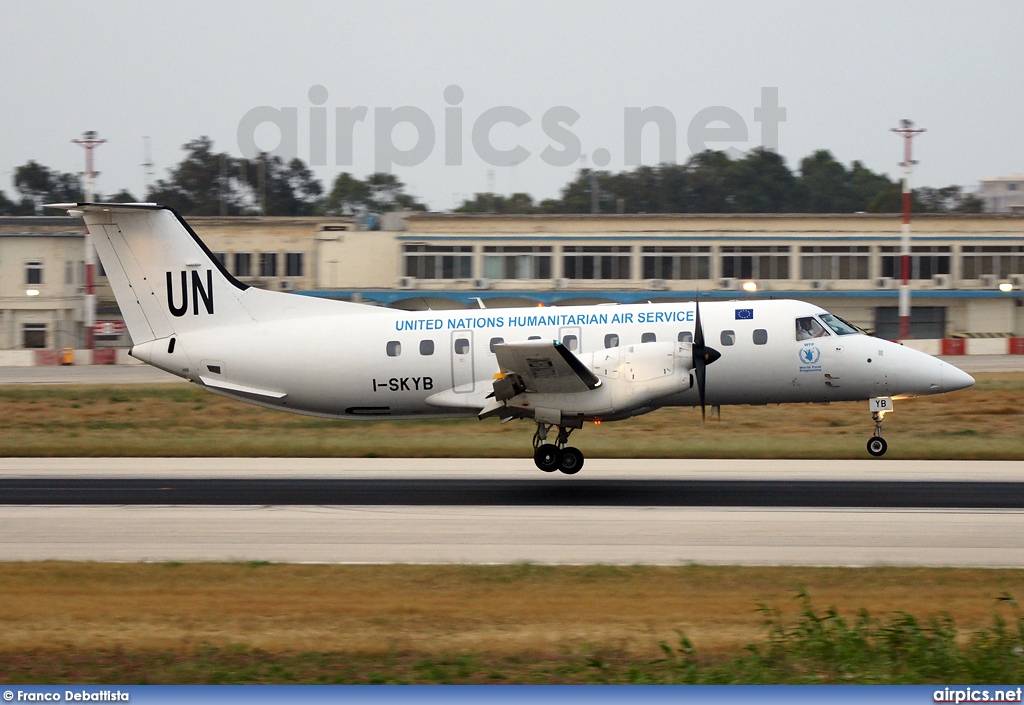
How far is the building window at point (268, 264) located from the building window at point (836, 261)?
1194 inches

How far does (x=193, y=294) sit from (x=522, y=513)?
855cm

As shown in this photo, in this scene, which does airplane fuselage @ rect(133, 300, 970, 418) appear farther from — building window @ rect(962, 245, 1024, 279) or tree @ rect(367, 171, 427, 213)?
tree @ rect(367, 171, 427, 213)

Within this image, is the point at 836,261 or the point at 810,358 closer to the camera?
the point at 810,358

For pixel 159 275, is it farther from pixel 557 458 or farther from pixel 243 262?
pixel 243 262

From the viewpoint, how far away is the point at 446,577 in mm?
11281

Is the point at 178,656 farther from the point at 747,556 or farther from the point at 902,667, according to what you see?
the point at 747,556

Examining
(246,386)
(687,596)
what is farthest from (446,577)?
(246,386)

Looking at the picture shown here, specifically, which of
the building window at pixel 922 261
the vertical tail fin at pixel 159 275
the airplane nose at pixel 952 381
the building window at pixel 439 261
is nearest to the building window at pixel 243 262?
the building window at pixel 439 261

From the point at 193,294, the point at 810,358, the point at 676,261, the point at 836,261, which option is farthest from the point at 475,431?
the point at 836,261

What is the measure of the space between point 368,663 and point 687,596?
3587 mm

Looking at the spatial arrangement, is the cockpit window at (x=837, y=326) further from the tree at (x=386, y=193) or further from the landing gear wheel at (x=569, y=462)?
the tree at (x=386, y=193)

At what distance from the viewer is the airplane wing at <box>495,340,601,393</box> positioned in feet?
55.3

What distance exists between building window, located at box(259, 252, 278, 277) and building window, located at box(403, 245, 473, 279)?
7.73 meters

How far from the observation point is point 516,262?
60031 mm
